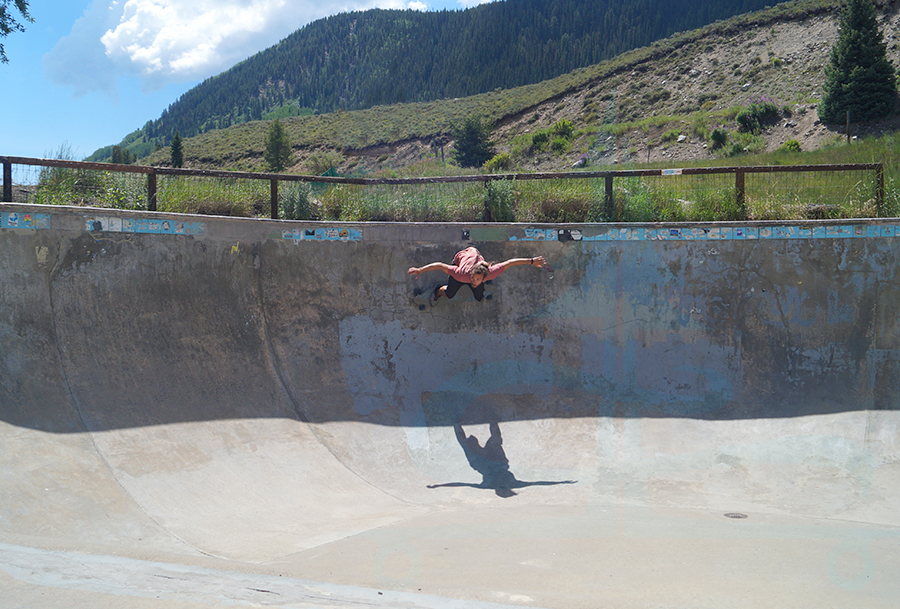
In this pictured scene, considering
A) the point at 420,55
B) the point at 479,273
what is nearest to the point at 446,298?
the point at 479,273

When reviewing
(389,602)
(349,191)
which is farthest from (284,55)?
(389,602)

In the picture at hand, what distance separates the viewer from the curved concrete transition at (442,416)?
423 centimetres

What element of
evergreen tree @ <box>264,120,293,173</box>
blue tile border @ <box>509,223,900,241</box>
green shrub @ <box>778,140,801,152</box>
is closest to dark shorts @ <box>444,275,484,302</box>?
blue tile border @ <box>509,223,900,241</box>

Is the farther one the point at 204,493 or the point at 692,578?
the point at 204,493

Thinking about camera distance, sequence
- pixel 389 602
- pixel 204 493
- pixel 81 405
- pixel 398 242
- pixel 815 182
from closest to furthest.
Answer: pixel 389 602 < pixel 204 493 < pixel 81 405 < pixel 398 242 < pixel 815 182

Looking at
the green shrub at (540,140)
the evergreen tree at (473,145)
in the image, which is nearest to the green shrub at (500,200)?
the green shrub at (540,140)

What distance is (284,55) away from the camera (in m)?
128

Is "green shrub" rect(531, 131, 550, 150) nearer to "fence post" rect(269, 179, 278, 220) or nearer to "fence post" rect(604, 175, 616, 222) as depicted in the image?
"fence post" rect(604, 175, 616, 222)

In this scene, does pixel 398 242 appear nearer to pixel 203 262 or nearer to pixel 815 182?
pixel 203 262

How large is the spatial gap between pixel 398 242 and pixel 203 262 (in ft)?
9.59

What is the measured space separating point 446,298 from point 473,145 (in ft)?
127

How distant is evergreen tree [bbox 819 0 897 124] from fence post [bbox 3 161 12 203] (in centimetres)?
A: 3655

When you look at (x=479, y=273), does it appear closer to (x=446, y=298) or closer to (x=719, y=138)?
(x=446, y=298)

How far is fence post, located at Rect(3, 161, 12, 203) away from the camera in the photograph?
23.8ft
